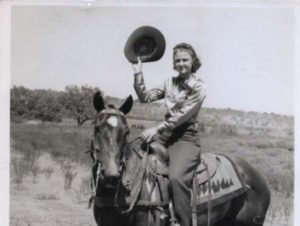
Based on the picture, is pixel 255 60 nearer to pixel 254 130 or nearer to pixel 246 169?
pixel 254 130

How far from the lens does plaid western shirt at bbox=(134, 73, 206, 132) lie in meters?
3.29

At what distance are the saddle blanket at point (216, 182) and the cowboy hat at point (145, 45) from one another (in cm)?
70

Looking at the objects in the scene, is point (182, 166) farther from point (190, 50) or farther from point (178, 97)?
point (190, 50)

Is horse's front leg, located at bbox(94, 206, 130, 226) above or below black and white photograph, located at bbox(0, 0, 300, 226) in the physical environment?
below

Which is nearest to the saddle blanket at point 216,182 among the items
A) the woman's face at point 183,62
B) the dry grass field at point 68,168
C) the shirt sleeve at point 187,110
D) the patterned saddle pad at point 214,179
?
the patterned saddle pad at point 214,179

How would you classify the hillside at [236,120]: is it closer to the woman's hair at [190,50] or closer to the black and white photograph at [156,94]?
the black and white photograph at [156,94]

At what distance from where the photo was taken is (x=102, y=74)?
3508 millimetres

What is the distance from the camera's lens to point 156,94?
3447mm

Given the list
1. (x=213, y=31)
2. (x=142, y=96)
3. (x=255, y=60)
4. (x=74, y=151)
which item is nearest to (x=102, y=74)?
(x=142, y=96)

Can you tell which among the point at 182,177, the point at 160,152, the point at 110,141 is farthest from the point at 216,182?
the point at 110,141

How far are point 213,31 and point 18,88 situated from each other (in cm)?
128

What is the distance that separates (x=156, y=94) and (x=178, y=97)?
0.17m

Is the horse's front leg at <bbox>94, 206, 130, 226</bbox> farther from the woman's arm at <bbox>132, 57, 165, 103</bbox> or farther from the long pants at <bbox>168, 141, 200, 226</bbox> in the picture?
the woman's arm at <bbox>132, 57, 165, 103</bbox>

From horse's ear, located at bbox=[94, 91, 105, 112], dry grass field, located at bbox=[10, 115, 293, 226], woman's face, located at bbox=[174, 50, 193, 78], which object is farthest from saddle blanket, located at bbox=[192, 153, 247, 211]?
horse's ear, located at bbox=[94, 91, 105, 112]
